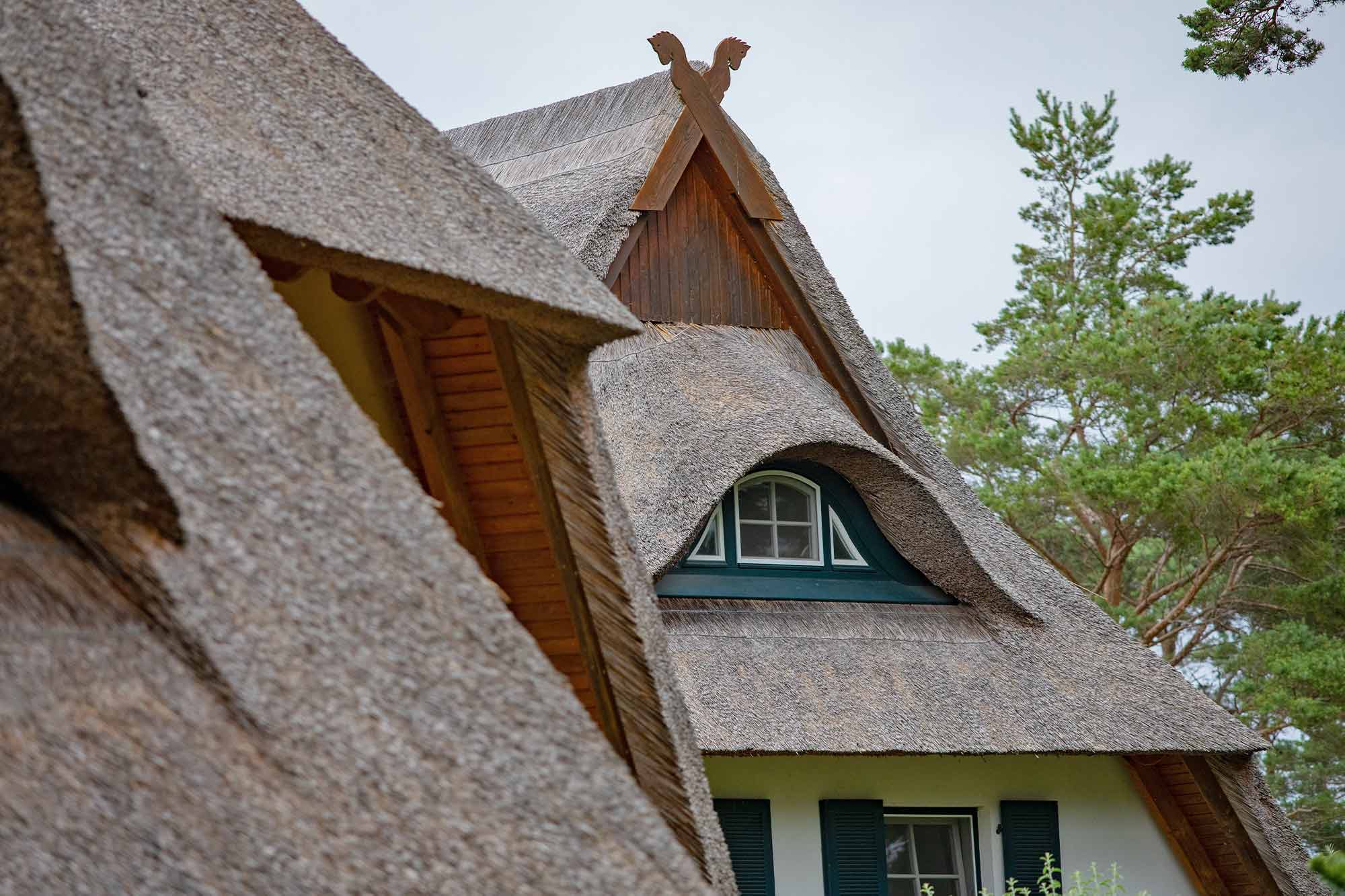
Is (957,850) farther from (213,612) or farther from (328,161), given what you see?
(213,612)

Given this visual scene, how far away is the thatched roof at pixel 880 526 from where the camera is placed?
9.60m

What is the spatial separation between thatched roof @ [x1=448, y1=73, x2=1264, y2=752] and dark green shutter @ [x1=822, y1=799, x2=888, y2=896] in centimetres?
77

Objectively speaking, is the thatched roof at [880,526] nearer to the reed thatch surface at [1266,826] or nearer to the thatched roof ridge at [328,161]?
the reed thatch surface at [1266,826]

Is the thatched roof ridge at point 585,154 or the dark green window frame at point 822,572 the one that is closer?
the dark green window frame at point 822,572

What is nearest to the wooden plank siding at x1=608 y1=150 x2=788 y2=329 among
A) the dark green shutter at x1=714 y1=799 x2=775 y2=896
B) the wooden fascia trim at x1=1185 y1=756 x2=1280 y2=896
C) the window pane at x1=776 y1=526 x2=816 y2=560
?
the window pane at x1=776 y1=526 x2=816 y2=560


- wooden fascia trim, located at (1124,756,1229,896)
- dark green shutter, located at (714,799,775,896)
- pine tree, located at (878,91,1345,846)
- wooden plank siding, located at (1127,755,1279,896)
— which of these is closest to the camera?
dark green shutter, located at (714,799,775,896)

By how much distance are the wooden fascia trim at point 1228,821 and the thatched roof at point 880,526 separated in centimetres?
39

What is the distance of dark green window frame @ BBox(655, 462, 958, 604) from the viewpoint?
1027 cm

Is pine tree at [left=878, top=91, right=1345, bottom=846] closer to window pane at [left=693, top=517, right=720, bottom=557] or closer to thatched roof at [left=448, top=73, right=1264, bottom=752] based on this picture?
thatched roof at [left=448, top=73, right=1264, bottom=752]

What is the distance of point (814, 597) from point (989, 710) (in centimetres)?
128

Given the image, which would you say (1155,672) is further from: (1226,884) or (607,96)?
(607,96)

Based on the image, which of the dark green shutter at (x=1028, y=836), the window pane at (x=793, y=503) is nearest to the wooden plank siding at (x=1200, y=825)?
the dark green shutter at (x=1028, y=836)

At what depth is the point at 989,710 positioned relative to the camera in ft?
32.7

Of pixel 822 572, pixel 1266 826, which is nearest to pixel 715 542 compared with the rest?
pixel 822 572
